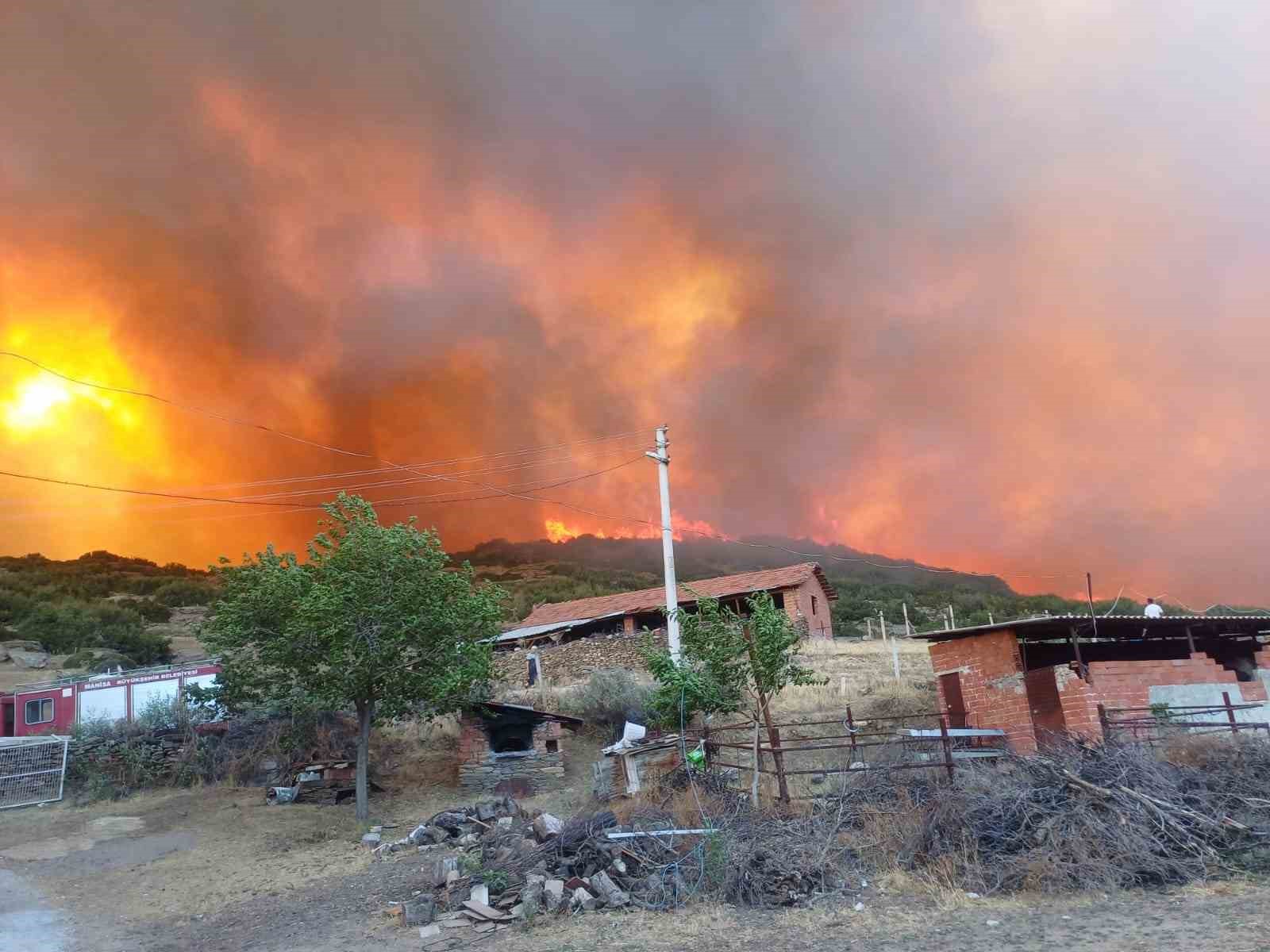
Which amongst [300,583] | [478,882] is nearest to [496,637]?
[300,583]

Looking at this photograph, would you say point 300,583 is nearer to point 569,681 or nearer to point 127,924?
point 127,924

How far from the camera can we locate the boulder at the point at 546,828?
42.7 feet

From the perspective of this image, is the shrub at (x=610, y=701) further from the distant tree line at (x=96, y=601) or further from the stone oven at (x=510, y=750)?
the distant tree line at (x=96, y=601)

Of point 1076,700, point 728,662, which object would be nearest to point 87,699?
point 728,662

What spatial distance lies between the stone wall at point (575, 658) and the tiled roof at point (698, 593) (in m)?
2.24

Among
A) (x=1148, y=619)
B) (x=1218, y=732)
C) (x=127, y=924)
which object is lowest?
(x=127, y=924)

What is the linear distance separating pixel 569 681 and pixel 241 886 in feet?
69.2

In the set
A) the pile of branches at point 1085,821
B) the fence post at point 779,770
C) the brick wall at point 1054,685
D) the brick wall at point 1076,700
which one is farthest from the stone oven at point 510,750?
the brick wall at point 1076,700

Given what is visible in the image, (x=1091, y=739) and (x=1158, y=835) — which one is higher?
(x=1091, y=739)

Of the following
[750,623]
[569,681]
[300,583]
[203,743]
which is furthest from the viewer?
[569,681]

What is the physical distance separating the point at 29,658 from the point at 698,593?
35320 millimetres

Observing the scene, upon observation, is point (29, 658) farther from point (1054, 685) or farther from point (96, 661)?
→ point (1054, 685)

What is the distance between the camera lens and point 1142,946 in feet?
27.8

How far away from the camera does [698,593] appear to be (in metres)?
38.4
